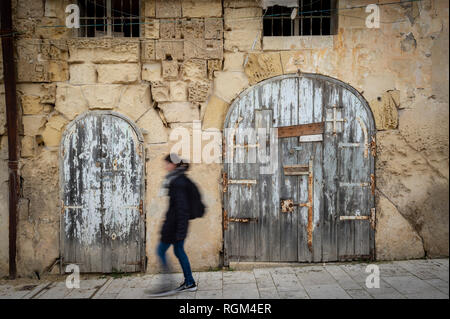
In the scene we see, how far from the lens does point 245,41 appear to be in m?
4.73

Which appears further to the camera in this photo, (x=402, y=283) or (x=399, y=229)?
(x=399, y=229)

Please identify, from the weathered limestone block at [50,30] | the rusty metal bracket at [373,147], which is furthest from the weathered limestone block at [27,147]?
the rusty metal bracket at [373,147]

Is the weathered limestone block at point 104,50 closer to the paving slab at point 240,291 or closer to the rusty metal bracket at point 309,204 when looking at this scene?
A: the rusty metal bracket at point 309,204

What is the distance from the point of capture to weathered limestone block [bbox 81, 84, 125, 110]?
4.75m

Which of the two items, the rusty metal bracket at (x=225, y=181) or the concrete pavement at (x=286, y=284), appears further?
the rusty metal bracket at (x=225, y=181)

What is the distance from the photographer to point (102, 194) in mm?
4773

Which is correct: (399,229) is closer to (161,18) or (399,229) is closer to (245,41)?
(245,41)

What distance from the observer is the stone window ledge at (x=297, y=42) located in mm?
4703

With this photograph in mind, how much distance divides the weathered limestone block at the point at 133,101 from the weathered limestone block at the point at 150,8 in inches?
41.0

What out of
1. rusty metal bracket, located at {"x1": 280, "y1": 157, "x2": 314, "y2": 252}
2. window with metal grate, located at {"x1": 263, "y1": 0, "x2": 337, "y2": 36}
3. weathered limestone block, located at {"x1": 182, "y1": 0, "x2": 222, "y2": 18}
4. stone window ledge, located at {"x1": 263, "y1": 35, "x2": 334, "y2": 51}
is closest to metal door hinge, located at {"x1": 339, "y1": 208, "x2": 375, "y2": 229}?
rusty metal bracket, located at {"x1": 280, "y1": 157, "x2": 314, "y2": 252}
